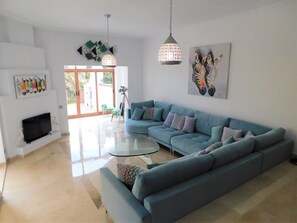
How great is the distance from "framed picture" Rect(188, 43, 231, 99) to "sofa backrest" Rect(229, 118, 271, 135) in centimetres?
69

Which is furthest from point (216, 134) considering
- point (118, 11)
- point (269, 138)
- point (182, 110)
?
point (118, 11)

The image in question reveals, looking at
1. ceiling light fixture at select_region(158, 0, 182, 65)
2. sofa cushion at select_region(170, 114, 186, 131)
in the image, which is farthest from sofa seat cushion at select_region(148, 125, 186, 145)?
ceiling light fixture at select_region(158, 0, 182, 65)

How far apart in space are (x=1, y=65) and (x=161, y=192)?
14.2 feet

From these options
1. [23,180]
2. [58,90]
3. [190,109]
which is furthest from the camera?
[58,90]

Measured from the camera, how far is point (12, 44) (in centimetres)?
436

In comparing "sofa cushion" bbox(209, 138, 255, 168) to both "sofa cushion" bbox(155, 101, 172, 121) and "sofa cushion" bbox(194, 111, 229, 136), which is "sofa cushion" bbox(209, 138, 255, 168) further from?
"sofa cushion" bbox(155, 101, 172, 121)

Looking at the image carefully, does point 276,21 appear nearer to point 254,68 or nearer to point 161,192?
point 254,68

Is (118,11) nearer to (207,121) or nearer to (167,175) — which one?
(207,121)

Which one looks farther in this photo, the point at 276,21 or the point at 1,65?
the point at 1,65

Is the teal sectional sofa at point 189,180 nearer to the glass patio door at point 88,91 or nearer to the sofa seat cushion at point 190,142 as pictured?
the sofa seat cushion at point 190,142

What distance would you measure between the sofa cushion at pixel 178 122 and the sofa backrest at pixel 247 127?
112 cm

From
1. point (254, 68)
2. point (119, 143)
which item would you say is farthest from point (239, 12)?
point (119, 143)

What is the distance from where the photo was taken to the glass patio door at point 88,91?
7918 mm

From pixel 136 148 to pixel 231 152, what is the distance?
187 centimetres
